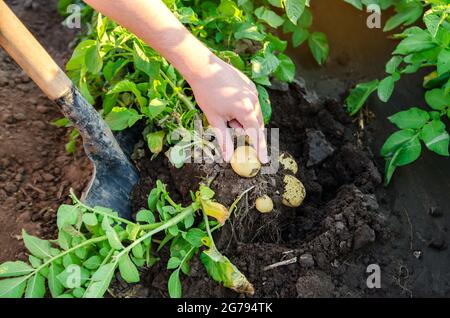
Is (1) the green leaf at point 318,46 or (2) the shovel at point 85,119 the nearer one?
(2) the shovel at point 85,119

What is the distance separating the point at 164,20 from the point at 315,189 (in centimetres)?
74

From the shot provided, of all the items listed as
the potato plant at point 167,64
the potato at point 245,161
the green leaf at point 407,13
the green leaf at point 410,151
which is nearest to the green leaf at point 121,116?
the potato plant at point 167,64

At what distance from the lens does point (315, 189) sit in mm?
1853

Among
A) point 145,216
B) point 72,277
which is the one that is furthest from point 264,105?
point 72,277

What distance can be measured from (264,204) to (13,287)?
0.67 meters

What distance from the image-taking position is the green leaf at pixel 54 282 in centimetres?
156

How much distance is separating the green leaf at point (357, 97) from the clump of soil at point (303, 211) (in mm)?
43

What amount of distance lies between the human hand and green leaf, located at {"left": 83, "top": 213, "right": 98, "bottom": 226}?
385mm

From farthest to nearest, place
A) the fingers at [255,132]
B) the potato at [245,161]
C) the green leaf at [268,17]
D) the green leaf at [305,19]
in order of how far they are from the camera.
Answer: the green leaf at [305,19], the green leaf at [268,17], the potato at [245,161], the fingers at [255,132]

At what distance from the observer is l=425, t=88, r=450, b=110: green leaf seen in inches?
70.9

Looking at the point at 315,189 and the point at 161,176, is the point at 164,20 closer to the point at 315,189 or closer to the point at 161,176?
the point at 161,176

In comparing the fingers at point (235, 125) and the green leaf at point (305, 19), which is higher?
the fingers at point (235, 125)

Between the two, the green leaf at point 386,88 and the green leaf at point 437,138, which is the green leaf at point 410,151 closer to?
the green leaf at point 437,138

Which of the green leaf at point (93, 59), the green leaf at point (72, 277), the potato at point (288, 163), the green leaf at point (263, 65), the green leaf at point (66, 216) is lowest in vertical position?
the potato at point (288, 163)
